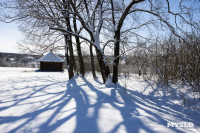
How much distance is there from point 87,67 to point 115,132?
1785 cm

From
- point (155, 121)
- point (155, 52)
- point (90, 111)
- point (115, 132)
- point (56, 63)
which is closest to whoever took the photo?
point (115, 132)

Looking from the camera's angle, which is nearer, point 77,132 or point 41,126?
point 77,132

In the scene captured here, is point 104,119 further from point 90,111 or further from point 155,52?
point 155,52

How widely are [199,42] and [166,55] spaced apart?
261cm

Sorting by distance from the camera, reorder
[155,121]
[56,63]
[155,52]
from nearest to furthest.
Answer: [155,121], [155,52], [56,63]

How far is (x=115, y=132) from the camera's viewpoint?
1989mm

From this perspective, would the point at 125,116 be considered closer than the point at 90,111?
Yes

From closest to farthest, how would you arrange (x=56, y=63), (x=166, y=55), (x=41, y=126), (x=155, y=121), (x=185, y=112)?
(x=41, y=126) < (x=155, y=121) < (x=185, y=112) < (x=166, y=55) < (x=56, y=63)

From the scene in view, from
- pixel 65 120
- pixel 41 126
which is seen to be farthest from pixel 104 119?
pixel 41 126

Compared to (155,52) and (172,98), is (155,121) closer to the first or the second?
(172,98)

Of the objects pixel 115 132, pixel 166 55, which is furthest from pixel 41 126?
pixel 166 55

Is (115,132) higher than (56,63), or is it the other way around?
(56,63)

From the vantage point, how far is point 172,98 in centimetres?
440

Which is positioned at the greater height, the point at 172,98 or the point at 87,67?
the point at 87,67
